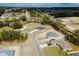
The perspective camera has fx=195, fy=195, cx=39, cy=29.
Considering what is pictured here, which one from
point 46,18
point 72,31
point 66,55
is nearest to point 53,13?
point 46,18

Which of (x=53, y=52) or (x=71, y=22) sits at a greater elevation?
(x=71, y=22)

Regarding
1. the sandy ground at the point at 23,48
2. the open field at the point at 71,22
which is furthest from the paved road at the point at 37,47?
the open field at the point at 71,22

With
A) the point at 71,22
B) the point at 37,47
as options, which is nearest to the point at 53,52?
the point at 37,47

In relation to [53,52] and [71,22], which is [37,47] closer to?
[53,52]

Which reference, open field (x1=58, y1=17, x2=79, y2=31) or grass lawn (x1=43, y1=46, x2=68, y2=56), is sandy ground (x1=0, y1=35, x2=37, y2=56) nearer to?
grass lawn (x1=43, y1=46, x2=68, y2=56)

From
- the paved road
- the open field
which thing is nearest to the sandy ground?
the paved road

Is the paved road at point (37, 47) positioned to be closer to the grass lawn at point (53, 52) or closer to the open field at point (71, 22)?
the grass lawn at point (53, 52)

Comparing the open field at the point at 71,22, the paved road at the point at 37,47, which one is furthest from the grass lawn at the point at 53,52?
the open field at the point at 71,22

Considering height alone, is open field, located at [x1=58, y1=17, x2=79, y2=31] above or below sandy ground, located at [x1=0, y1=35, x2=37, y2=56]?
above

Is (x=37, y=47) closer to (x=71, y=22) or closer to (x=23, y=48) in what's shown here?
(x=23, y=48)

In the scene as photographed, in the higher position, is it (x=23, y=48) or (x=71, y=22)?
(x=71, y=22)

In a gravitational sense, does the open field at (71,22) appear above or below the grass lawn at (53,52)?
above

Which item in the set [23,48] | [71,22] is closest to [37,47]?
[23,48]

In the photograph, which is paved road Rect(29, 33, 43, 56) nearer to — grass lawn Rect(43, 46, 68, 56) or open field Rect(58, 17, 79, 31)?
grass lawn Rect(43, 46, 68, 56)
